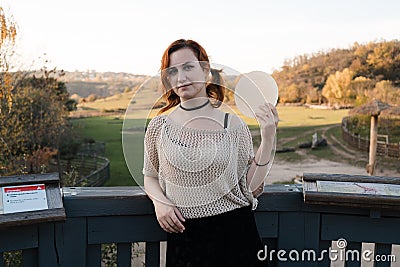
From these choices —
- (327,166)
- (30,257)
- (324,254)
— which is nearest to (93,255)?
(30,257)

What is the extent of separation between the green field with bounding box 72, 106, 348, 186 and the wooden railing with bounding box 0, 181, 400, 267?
0.63ft

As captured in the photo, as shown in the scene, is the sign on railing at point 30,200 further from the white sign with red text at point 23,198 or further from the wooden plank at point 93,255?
the wooden plank at point 93,255

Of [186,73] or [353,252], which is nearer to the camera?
[186,73]

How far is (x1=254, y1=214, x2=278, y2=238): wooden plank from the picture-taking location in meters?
1.64

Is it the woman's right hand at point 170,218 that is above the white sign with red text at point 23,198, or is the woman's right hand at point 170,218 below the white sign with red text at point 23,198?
below

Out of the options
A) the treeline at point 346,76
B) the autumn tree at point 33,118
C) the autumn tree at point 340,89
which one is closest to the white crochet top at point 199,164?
the autumn tree at point 33,118

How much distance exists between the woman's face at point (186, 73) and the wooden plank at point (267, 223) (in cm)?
57

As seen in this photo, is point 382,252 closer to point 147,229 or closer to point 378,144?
point 147,229

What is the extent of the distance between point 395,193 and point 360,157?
1795 cm

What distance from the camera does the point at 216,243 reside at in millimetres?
1396

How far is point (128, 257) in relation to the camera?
1602mm

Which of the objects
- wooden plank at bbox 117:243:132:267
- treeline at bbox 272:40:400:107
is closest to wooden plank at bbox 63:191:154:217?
wooden plank at bbox 117:243:132:267

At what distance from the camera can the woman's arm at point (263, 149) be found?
133 cm

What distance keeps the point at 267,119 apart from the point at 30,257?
0.91 meters
